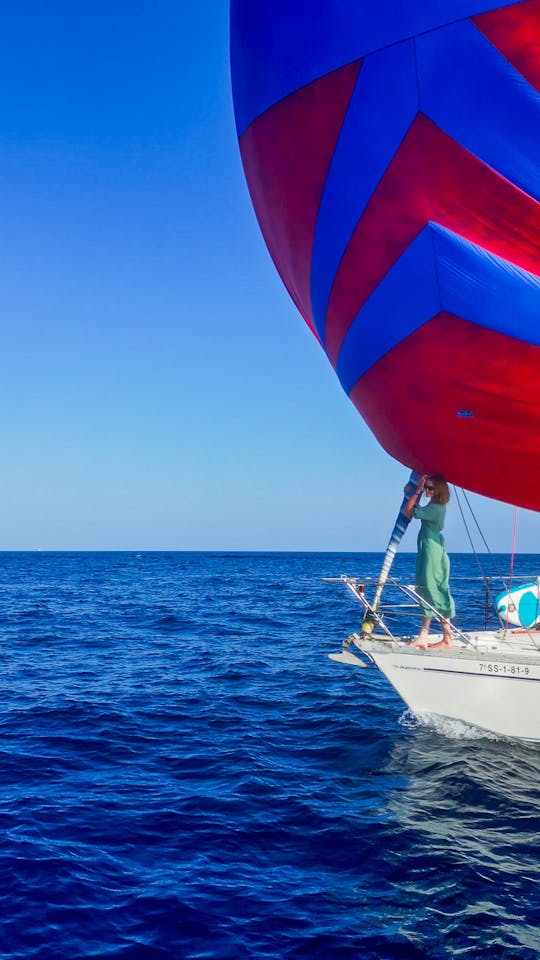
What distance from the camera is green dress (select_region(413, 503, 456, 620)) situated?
873 cm

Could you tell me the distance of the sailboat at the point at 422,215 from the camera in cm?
616

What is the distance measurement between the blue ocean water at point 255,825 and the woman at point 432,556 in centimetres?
152

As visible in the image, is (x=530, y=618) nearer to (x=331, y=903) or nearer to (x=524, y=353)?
(x=524, y=353)

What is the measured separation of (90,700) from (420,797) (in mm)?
6576

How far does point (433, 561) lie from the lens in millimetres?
8812

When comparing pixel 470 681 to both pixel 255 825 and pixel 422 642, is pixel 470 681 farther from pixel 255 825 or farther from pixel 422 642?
pixel 255 825

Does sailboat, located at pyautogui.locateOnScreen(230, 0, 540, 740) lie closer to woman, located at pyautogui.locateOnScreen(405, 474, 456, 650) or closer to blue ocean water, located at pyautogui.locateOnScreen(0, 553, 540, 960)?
woman, located at pyautogui.locateOnScreen(405, 474, 456, 650)

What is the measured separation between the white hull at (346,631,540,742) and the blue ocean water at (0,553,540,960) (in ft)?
1.57

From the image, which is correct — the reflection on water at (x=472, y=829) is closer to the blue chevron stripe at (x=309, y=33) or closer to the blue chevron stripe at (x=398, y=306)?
the blue chevron stripe at (x=398, y=306)


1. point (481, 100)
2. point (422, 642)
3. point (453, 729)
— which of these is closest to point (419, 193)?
point (481, 100)

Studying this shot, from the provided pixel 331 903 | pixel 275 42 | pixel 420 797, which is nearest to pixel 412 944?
pixel 331 903

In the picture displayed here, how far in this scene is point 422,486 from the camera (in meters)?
8.76

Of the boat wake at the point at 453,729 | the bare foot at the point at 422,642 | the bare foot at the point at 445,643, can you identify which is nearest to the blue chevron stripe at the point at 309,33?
the bare foot at the point at 422,642

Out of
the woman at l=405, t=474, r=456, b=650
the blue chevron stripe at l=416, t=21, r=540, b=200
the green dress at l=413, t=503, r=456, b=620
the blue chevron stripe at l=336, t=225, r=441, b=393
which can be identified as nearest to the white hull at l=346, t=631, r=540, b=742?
the woman at l=405, t=474, r=456, b=650
